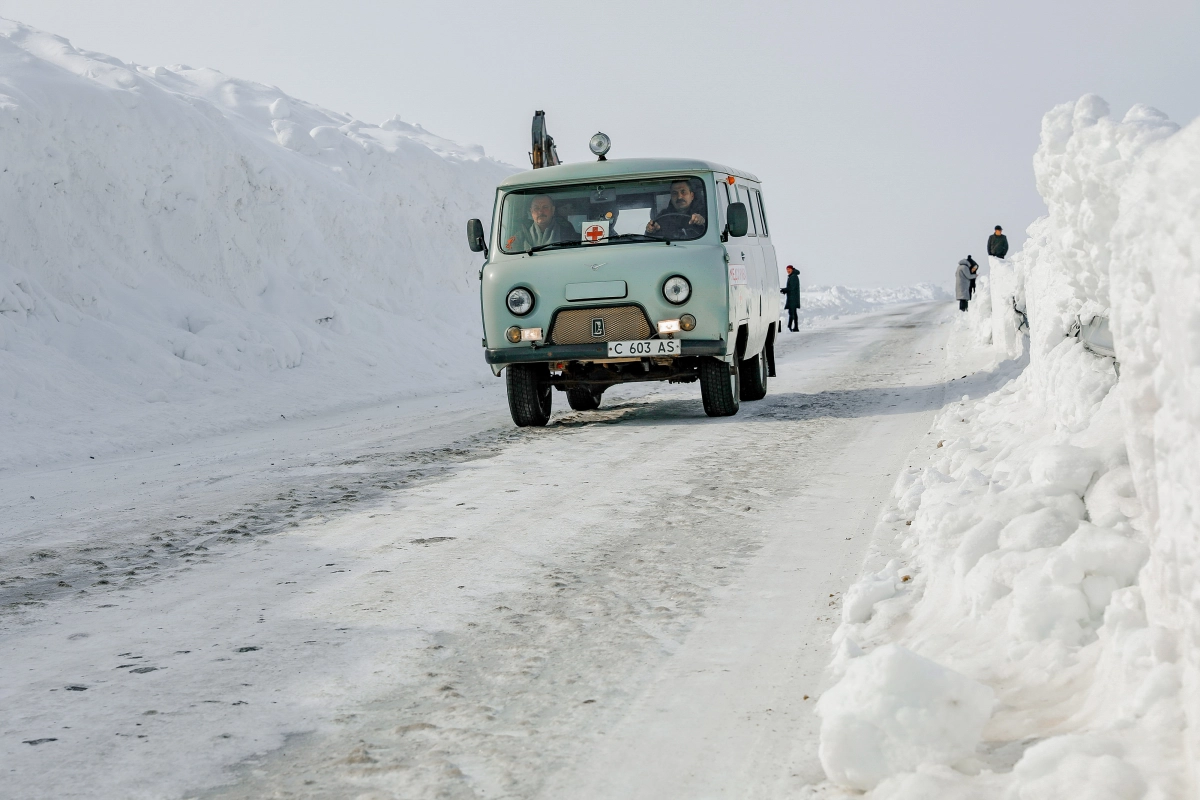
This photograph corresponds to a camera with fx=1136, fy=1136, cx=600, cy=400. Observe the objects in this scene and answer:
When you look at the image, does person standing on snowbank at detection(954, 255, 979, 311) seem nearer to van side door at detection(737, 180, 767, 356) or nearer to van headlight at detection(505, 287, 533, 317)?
van side door at detection(737, 180, 767, 356)

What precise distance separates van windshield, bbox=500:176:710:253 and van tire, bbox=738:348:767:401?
2149 millimetres

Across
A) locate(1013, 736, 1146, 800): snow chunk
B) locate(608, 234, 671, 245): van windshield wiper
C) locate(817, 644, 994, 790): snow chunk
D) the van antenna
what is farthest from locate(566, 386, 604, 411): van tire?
locate(1013, 736, 1146, 800): snow chunk

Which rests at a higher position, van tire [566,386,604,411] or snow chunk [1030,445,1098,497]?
snow chunk [1030,445,1098,497]

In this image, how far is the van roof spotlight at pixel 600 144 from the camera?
1092 cm

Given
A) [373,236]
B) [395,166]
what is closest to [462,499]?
[373,236]

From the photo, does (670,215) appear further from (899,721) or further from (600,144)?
(899,721)

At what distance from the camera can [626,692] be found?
11.1 feet

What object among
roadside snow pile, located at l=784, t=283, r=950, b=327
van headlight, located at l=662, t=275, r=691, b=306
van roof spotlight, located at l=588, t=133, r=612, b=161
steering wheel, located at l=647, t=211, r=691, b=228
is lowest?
roadside snow pile, located at l=784, t=283, r=950, b=327

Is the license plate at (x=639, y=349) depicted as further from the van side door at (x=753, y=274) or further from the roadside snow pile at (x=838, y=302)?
the roadside snow pile at (x=838, y=302)

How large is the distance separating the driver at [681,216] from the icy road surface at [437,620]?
2.18 metres

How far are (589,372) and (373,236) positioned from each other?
55.2 ft

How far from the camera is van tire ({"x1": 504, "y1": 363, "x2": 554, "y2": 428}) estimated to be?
9.95 m

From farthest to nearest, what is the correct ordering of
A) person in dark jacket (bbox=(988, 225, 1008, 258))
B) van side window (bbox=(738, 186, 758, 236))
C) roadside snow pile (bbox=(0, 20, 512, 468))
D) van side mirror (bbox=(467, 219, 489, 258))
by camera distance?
1. person in dark jacket (bbox=(988, 225, 1008, 258))
2. roadside snow pile (bbox=(0, 20, 512, 468))
3. van side window (bbox=(738, 186, 758, 236))
4. van side mirror (bbox=(467, 219, 489, 258))

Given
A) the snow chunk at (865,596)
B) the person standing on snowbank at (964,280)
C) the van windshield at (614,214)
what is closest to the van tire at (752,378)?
the van windshield at (614,214)
